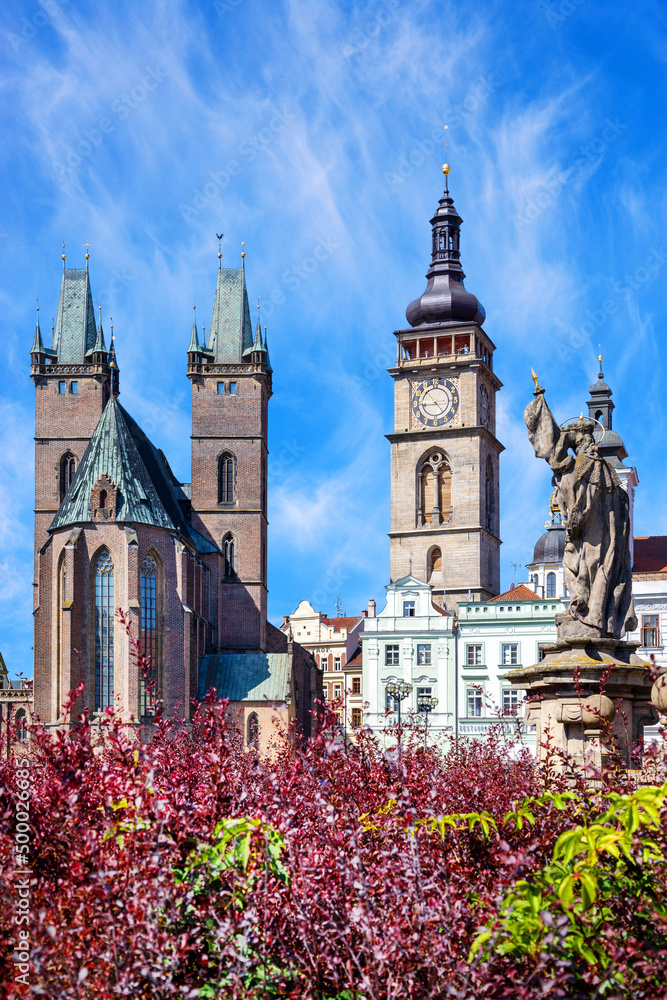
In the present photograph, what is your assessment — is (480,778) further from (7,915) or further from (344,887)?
(7,915)

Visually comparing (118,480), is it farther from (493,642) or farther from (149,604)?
(493,642)

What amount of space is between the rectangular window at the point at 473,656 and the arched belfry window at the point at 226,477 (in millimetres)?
22012

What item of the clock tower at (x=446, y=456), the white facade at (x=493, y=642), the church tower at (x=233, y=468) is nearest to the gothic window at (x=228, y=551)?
the church tower at (x=233, y=468)

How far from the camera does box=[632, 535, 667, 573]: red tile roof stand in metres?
57.6

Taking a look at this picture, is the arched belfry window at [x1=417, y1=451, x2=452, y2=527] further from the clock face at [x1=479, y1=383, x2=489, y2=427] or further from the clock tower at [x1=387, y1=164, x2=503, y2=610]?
the clock face at [x1=479, y1=383, x2=489, y2=427]

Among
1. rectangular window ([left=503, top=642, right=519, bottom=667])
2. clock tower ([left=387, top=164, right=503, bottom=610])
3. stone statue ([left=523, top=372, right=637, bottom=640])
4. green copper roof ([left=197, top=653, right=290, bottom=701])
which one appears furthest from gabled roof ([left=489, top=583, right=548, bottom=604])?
stone statue ([left=523, top=372, right=637, bottom=640])

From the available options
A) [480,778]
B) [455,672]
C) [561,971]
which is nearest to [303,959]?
[561,971]

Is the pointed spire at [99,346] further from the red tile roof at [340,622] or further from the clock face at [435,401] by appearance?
the red tile roof at [340,622]

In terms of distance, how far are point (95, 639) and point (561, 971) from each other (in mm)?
59695

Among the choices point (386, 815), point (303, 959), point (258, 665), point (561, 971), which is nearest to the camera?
point (561, 971)

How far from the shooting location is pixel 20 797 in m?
6.30

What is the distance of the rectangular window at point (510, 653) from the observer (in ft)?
196

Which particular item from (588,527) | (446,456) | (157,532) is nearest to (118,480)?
(157,532)

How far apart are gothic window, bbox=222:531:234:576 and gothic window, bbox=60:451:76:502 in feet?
33.8
